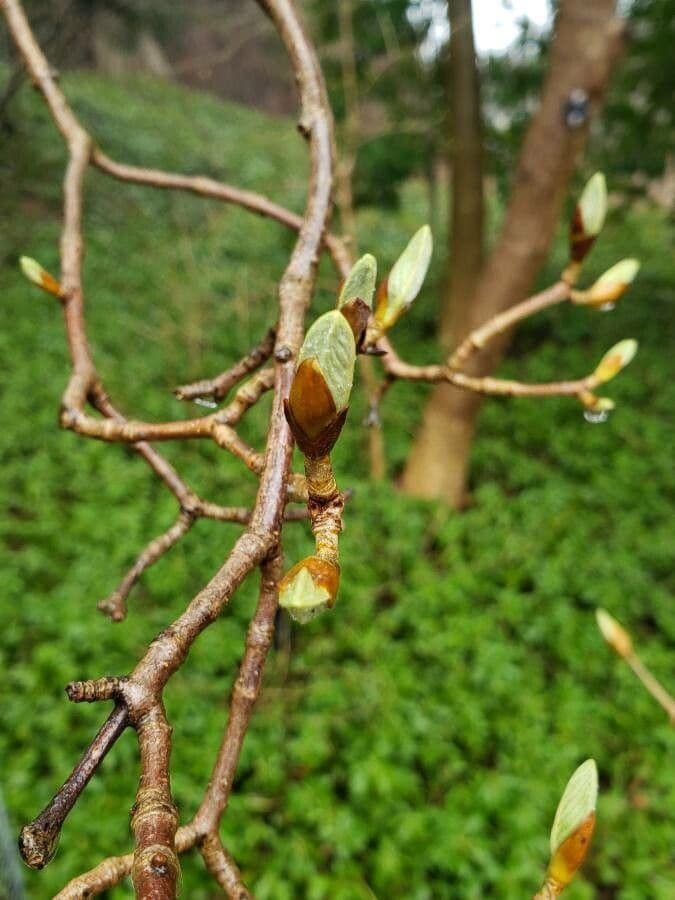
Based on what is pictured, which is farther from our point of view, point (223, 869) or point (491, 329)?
point (491, 329)

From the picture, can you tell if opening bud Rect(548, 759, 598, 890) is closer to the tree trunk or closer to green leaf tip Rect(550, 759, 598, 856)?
green leaf tip Rect(550, 759, 598, 856)

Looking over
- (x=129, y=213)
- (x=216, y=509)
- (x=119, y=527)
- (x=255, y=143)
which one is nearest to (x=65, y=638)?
(x=119, y=527)

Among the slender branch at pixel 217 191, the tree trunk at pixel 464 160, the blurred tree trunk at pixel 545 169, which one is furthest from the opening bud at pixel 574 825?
the tree trunk at pixel 464 160

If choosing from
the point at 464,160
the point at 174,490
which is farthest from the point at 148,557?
the point at 464,160

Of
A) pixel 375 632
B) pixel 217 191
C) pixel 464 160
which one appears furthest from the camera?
Answer: pixel 464 160

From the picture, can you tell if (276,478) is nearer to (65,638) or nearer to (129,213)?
(65,638)

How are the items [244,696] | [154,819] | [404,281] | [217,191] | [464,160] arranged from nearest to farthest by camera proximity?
[154,819], [244,696], [404,281], [217,191], [464,160]

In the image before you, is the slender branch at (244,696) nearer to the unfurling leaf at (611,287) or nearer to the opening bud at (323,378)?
the opening bud at (323,378)

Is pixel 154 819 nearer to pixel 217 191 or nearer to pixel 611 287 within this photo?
pixel 611 287
